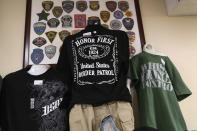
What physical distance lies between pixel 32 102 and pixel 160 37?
38.9 inches

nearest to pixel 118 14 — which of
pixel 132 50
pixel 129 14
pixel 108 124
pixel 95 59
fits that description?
pixel 129 14

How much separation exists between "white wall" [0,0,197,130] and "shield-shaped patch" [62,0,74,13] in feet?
0.93

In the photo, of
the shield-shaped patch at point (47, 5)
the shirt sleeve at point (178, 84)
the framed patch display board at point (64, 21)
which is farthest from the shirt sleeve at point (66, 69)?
the shirt sleeve at point (178, 84)

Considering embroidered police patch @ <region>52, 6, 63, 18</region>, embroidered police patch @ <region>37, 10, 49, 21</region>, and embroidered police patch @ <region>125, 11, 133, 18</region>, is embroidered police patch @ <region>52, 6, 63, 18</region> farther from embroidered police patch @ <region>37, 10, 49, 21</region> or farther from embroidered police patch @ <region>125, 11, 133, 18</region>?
embroidered police patch @ <region>125, 11, 133, 18</region>

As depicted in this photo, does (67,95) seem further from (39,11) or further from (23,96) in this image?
(39,11)

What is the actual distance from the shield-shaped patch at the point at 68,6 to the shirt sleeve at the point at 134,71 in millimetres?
583

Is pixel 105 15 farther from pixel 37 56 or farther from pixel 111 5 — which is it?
pixel 37 56

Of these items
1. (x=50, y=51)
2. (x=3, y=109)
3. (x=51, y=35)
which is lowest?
(x=3, y=109)

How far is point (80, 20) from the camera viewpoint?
137 cm

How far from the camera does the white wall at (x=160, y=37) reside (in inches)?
50.9

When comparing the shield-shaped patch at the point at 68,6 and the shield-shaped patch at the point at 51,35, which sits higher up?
the shield-shaped patch at the point at 68,6

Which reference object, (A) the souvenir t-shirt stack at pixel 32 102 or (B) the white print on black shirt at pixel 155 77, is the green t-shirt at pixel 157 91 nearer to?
(B) the white print on black shirt at pixel 155 77

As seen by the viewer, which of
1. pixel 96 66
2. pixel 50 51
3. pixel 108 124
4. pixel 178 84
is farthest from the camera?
pixel 50 51

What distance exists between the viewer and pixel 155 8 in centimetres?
150
